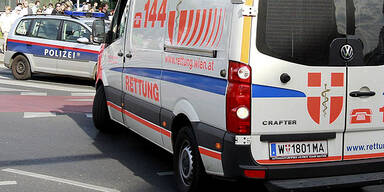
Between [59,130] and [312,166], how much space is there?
5.13 metres

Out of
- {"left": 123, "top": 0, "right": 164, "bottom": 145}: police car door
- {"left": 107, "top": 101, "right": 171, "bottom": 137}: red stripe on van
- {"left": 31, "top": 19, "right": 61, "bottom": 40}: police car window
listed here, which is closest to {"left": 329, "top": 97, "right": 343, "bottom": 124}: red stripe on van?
{"left": 107, "top": 101, "right": 171, "bottom": 137}: red stripe on van

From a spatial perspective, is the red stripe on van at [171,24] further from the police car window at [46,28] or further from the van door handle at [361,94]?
the police car window at [46,28]

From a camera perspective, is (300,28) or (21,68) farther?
(21,68)

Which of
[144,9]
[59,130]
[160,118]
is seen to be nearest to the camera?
[160,118]

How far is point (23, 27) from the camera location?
15297 millimetres

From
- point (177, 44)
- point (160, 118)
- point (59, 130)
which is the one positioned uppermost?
point (177, 44)

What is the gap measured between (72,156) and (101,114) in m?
1.45

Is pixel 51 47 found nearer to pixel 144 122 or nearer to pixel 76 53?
pixel 76 53

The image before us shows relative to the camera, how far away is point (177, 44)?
578cm

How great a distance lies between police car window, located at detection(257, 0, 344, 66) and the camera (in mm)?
4770

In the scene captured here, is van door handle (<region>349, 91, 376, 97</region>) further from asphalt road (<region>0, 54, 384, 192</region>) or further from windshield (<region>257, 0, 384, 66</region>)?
asphalt road (<region>0, 54, 384, 192</region>)

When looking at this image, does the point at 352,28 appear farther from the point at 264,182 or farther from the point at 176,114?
the point at 176,114

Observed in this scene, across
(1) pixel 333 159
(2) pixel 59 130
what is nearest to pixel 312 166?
(1) pixel 333 159

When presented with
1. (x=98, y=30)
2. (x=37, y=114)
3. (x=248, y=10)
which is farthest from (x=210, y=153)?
(x=37, y=114)
